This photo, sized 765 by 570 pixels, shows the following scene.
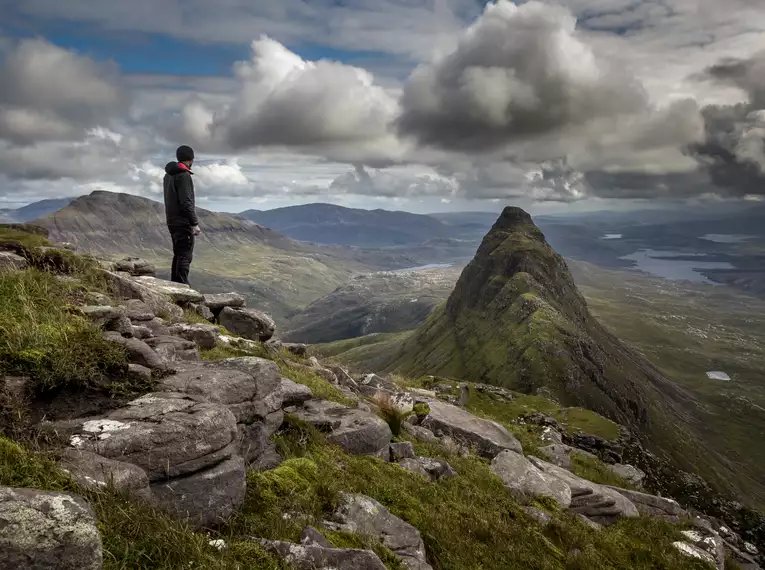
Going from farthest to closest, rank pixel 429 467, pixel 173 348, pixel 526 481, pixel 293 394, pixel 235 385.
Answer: pixel 526 481 → pixel 429 467 → pixel 293 394 → pixel 173 348 → pixel 235 385

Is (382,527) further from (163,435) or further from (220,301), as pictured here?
(220,301)

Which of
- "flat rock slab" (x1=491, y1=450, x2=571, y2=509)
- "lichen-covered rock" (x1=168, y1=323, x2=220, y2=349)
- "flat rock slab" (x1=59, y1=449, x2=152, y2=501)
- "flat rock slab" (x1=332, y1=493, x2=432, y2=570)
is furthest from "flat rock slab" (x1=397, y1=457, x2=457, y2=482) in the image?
"flat rock slab" (x1=59, y1=449, x2=152, y2=501)

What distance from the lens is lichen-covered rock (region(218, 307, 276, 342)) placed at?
23.8 metres

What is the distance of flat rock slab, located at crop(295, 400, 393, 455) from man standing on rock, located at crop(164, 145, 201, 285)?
1042 centimetres

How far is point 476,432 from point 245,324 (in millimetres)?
13106

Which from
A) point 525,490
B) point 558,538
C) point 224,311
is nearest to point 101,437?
point 558,538

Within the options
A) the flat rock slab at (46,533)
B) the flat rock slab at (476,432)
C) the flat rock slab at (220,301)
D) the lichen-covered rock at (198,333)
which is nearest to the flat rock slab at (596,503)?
the flat rock slab at (476,432)

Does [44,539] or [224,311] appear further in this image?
[224,311]

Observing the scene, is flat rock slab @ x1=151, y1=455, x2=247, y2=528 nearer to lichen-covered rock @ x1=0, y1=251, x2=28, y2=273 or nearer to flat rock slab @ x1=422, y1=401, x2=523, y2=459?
lichen-covered rock @ x1=0, y1=251, x2=28, y2=273

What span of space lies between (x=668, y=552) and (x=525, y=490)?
4664mm

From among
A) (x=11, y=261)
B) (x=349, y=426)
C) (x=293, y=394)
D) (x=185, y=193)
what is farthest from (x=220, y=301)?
(x=349, y=426)

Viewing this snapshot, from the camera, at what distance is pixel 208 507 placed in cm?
784

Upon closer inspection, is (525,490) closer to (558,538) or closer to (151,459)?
(558,538)

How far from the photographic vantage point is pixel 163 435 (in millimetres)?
8062
